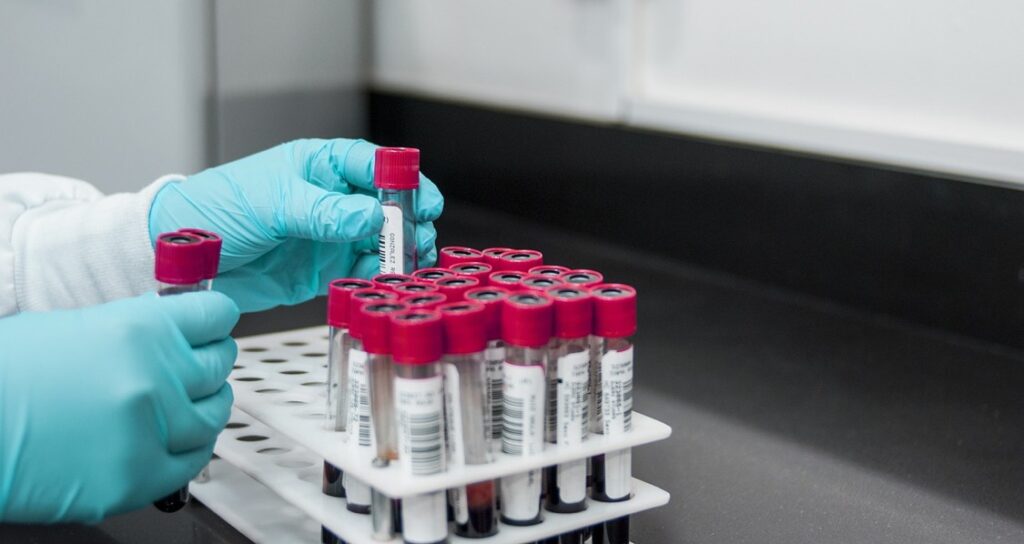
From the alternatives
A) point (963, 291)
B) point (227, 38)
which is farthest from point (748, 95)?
point (227, 38)

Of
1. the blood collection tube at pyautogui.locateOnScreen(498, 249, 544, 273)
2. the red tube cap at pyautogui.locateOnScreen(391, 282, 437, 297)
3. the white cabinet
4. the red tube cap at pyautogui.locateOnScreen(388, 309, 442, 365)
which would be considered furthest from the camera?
the white cabinet

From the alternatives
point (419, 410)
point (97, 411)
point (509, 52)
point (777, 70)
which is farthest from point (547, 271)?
point (509, 52)

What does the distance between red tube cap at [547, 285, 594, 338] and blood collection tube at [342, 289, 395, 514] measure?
0.43 feet

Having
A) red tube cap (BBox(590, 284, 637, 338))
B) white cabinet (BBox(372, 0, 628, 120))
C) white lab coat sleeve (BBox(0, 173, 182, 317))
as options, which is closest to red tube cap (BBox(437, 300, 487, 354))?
red tube cap (BBox(590, 284, 637, 338))

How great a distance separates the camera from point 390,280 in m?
0.98

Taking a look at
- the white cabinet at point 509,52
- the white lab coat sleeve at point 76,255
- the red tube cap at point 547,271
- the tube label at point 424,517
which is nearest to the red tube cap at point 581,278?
the red tube cap at point 547,271

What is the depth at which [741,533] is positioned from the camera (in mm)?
1028

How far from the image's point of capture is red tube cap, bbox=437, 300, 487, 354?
2.72 feet

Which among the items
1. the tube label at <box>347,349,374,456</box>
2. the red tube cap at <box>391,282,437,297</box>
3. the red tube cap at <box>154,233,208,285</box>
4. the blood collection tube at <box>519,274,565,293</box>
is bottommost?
the tube label at <box>347,349,374,456</box>

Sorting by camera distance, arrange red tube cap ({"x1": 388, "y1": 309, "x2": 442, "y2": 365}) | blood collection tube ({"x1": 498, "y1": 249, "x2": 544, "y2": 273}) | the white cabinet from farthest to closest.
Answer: the white cabinet → blood collection tube ({"x1": 498, "y1": 249, "x2": 544, "y2": 273}) → red tube cap ({"x1": 388, "y1": 309, "x2": 442, "y2": 365})

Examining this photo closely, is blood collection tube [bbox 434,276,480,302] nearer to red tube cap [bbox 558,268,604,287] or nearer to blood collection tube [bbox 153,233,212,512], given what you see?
red tube cap [bbox 558,268,604,287]

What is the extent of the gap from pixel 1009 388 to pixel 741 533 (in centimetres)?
59

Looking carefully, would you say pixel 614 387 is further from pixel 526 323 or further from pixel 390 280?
pixel 390 280

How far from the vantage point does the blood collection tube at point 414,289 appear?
0.91 metres
